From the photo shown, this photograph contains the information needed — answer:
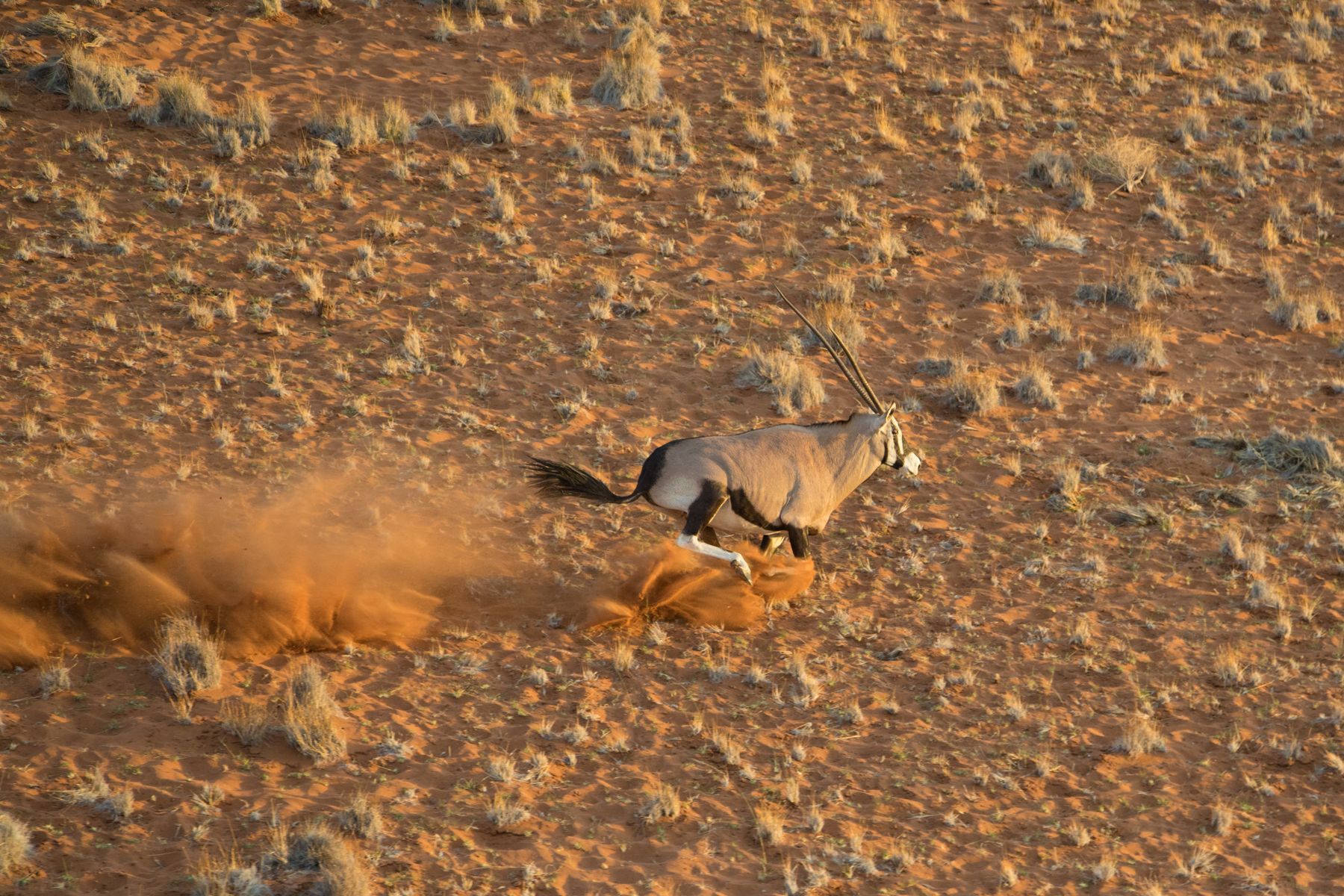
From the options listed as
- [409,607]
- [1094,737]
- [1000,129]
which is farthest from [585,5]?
[1094,737]

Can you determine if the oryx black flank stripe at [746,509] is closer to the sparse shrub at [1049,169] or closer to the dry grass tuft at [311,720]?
the dry grass tuft at [311,720]

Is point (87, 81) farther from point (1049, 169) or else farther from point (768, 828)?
point (768, 828)

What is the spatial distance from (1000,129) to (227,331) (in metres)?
12.8

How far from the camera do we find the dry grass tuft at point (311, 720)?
851cm

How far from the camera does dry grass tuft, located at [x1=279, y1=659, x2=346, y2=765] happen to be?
8508 mm

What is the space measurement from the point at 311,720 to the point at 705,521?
11.1ft

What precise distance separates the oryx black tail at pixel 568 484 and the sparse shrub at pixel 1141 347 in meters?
7.78

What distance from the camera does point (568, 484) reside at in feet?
34.7

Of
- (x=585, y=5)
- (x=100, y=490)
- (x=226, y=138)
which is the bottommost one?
(x=100, y=490)

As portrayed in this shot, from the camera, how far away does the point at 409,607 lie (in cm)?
1023

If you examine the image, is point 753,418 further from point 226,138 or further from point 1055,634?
point 226,138

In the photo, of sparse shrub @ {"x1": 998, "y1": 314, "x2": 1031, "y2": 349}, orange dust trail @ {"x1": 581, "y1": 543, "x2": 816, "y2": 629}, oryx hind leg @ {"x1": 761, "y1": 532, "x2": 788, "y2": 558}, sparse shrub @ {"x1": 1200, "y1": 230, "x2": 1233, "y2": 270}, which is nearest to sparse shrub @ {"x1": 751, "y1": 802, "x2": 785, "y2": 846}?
orange dust trail @ {"x1": 581, "y1": 543, "x2": 816, "y2": 629}

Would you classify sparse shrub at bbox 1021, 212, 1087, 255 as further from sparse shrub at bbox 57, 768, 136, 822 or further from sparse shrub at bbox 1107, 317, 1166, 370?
sparse shrub at bbox 57, 768, 136, 822

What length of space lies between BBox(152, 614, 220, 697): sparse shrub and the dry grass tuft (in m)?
0.58
